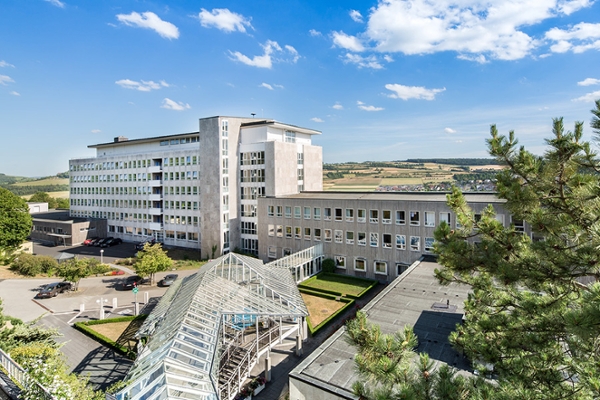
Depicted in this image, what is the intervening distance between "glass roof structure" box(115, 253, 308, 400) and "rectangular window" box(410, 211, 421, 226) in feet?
43.9

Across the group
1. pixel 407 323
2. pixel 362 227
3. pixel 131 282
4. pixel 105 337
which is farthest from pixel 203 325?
pixel 131 282

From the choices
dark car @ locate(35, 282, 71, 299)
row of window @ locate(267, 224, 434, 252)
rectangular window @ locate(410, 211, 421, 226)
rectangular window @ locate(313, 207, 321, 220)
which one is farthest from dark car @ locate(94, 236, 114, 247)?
rectangular window @ locate(410, 211, 421, 226)

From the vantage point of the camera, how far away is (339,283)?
31953 millimetres

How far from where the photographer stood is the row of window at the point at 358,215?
99.3 ft

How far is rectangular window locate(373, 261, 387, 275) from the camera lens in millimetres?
32569

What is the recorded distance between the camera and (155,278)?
3522 centimetres

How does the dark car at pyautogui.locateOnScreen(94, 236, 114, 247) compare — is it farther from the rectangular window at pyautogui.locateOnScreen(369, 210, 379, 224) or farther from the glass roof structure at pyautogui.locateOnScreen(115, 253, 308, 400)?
the rectangular window at pyautogui.locateOnScreen(369, 210, 379, 224)

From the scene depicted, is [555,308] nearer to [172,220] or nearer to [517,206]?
[517,206]

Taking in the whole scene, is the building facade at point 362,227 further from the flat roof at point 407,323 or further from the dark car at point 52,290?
the dark car at point 52,290

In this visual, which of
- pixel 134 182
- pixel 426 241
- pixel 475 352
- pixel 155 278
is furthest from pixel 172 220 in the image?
pixel 475 352

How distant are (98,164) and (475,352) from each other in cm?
6658

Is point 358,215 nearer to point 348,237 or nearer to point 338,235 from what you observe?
point 348,237

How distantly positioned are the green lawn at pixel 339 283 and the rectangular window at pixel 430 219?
25.2 feet

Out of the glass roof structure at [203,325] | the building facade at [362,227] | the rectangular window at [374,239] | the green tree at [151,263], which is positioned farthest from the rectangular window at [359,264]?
the green tree at [151,263]
